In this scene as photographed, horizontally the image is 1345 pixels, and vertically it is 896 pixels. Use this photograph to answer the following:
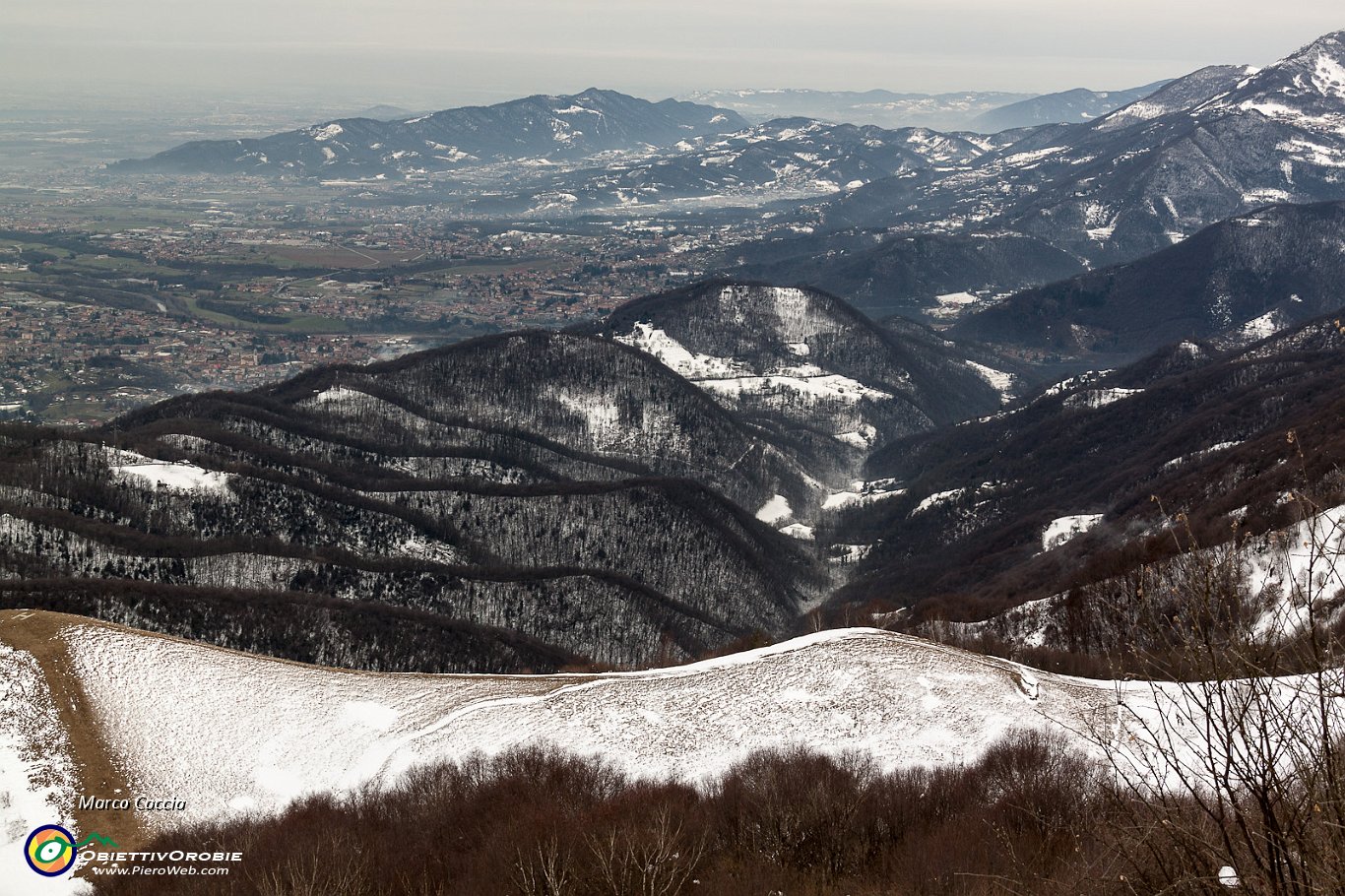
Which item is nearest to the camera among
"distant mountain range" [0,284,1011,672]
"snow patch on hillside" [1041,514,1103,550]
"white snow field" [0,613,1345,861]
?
"white snow field" [0,613,1345,861]

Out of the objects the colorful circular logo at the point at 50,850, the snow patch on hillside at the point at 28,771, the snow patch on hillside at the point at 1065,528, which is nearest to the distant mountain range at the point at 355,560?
the snow patch on hillside at the point at 28,771

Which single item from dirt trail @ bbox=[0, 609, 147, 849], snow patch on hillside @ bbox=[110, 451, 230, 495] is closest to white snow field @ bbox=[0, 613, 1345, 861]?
dirt trail @ bbox=[0, 609, 147, 849]

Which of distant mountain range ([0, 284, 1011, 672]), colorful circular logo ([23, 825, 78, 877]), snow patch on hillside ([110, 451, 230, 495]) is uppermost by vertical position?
colorful circular logo ([23, 825, 78, 877])

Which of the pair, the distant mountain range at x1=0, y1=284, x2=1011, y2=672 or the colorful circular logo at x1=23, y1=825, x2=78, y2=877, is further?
the distant mountain range at x1=0, y1=284, x2=1011, y2=672

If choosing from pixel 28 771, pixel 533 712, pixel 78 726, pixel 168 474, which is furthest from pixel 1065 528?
pixel 168 474

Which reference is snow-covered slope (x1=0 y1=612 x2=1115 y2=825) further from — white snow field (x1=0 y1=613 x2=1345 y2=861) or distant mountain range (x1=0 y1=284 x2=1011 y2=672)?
distant mountain range (x1=0 y1=284 x2=1011 y2=672)

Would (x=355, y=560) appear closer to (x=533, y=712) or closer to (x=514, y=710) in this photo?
(x=514, y=710)

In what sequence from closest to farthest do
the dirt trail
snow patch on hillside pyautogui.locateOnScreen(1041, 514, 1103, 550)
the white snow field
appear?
the dirt trail → the white snow field → snow patch on hillside pyautogui.locateOnScreen(1041, 514, 1103, 550)

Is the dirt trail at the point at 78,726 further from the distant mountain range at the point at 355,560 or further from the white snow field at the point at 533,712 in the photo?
the distant mountain range at the point at 355,560

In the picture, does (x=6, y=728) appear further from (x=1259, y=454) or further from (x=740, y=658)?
(x=1259, y=454)
